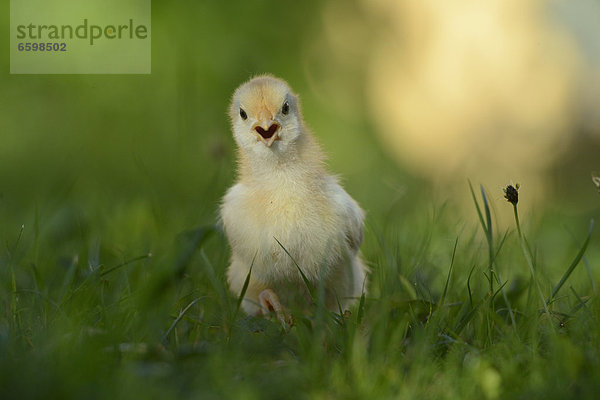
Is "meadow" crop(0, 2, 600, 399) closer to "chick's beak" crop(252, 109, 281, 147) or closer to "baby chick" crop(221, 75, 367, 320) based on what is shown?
"baby chick" crop(221, 75, 367, 320)

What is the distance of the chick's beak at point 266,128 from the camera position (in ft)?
8.46

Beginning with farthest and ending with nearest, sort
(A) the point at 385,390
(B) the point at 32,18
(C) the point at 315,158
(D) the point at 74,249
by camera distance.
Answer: (B) the point at 32,18 < (D) the point at 74,249 < (C) the point at 315,158 < (A) the point at 385,390

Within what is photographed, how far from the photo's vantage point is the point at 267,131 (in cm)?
261

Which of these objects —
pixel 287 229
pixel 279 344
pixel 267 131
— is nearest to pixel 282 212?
pixel 287 229

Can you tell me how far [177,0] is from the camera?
248 inches

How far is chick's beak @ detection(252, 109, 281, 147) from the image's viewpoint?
2578 millimetres

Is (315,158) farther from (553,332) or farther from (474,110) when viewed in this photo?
(474,110)

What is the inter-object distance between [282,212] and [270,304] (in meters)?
0.35

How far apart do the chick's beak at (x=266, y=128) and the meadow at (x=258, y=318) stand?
436 millimetres

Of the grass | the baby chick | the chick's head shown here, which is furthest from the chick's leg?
the chick's head

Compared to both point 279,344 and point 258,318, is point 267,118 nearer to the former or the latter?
point 258,318

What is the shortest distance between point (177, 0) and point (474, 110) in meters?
Answer: 3.26

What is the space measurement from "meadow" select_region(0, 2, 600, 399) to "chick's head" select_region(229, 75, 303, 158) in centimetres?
38

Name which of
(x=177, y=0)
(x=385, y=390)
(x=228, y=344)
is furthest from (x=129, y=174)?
(x=385, y=390)
